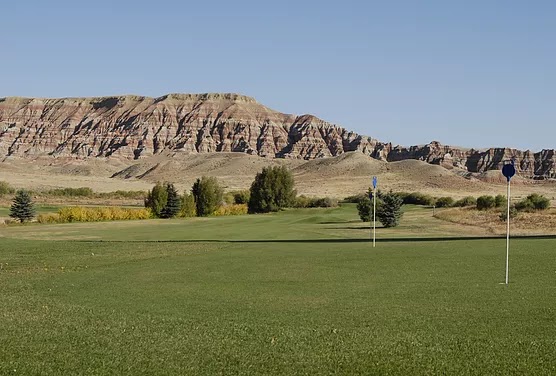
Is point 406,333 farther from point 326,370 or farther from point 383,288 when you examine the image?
point 383,288

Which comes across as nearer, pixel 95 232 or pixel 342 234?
pixel 342 234

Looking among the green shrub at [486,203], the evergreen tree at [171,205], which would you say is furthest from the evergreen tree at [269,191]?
the green shrub at [486,203]

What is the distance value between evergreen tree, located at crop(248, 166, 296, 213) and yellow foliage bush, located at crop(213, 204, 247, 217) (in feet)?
4.36

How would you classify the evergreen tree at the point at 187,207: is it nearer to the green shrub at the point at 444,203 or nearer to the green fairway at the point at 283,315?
the green shrub at the point at 444,203

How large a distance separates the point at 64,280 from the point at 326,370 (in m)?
13.2

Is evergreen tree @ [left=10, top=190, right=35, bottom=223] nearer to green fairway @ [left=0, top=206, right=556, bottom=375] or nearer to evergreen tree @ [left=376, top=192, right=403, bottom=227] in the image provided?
evergreen tree @ [left=376, top=192, right=403, bottom=227]

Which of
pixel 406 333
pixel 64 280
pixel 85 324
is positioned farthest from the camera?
pixel 64 280

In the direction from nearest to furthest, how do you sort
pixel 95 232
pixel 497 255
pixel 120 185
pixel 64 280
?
pixel 64 280 → pixel 497 255 → pixel 95 232 → pixel 120 185

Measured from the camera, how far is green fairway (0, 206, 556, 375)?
412 inches

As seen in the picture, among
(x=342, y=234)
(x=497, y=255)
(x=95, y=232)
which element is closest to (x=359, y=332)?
(x=497, y=255)

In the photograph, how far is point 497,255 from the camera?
2672 cm

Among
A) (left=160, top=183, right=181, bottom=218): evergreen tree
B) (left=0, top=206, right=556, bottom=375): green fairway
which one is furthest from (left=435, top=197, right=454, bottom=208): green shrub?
(left=0, top=206, right=556, bottom=375): green fairway

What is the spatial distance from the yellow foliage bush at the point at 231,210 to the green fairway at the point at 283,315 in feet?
178

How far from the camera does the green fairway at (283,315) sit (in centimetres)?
1045
